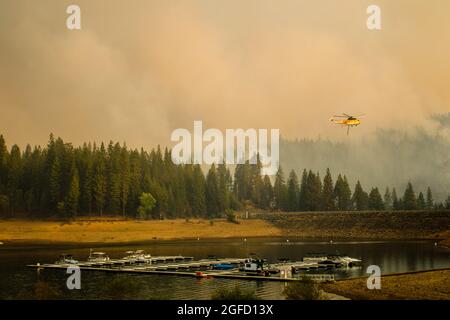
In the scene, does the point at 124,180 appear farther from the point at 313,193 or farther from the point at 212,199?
the point at 313,193

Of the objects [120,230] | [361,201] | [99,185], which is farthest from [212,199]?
[120,230]

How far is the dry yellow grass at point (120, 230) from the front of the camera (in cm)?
9088

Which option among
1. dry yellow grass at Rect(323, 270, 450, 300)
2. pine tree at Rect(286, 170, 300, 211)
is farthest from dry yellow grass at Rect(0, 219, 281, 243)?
dry yellow grass at Rect(323, 270, 450, 300)

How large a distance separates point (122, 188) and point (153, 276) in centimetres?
6470

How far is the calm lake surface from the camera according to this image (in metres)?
40.0

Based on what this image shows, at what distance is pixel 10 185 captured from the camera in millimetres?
109938

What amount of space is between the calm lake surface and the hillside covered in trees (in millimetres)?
27868

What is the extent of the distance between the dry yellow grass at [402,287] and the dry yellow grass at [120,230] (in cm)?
5833

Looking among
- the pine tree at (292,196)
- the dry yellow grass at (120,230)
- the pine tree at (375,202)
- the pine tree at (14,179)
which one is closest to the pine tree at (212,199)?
the dry yellow grass at (120,230)

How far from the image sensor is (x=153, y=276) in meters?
51.8

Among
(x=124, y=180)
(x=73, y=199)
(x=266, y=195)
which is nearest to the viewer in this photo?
(x=73, y=199)

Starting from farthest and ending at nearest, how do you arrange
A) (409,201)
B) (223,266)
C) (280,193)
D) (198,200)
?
(280,193) < (409,201) < (198,200) < (223,266)

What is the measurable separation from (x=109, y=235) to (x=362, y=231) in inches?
1964
